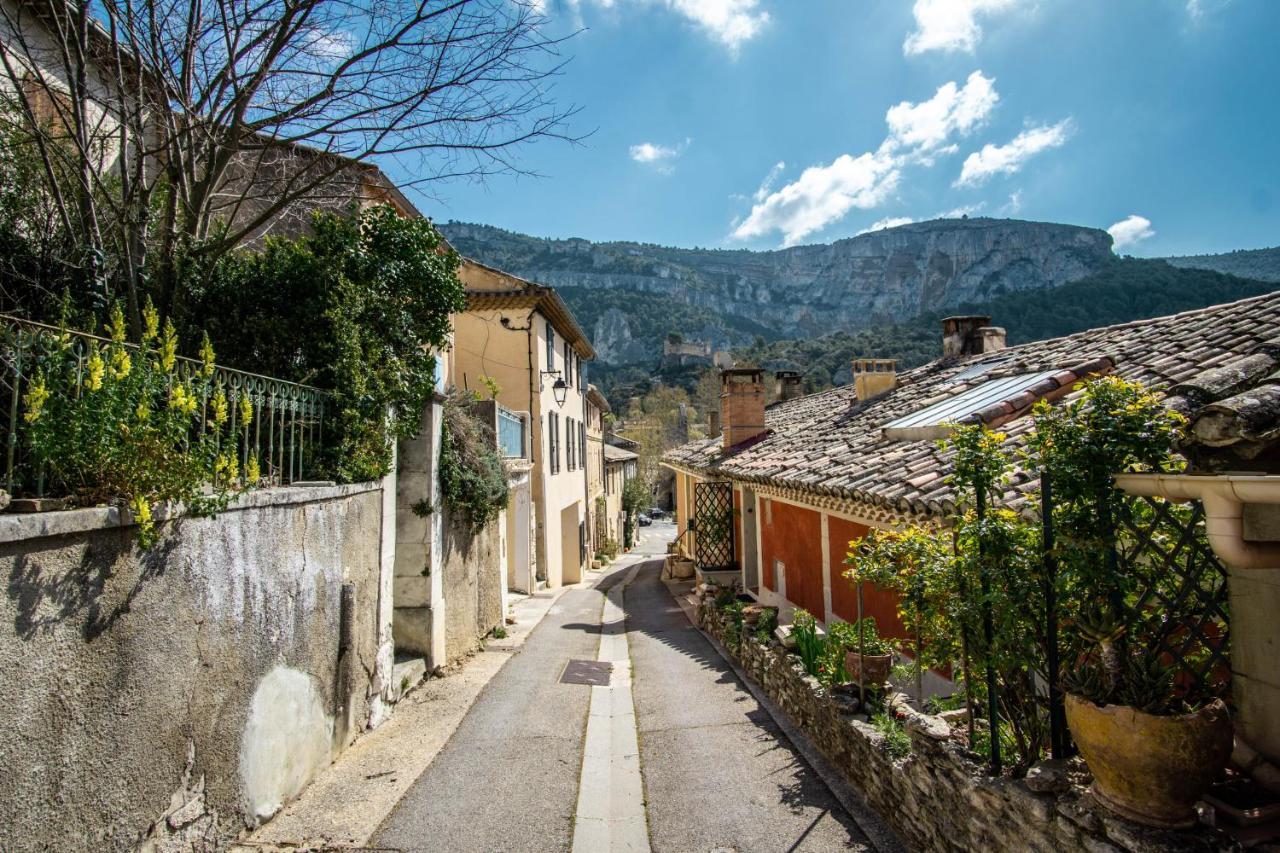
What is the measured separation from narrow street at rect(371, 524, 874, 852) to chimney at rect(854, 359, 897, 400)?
7.92 m

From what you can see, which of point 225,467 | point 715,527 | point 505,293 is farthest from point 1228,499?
point 505,293

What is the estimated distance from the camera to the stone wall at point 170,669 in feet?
9.77

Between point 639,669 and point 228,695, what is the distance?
6.61m

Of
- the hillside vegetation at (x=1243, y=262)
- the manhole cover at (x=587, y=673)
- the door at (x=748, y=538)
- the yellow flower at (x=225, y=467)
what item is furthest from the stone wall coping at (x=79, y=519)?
the hillside vegetation at (x=1243, y=262)

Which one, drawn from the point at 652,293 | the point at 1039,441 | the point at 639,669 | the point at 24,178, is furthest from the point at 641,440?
the point at 652,293

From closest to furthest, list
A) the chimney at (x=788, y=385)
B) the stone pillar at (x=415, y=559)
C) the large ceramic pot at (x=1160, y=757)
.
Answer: the large ceramic pot at (x=1160, y=757) < the stone pillar at (x=415, y=559) < the chimney at (x=788, y=385)

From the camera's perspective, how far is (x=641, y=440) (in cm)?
5419

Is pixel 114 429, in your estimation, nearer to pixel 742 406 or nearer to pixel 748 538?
pixel 748 538

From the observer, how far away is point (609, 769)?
20.4 feet

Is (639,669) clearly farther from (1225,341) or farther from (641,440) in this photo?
(641,440)

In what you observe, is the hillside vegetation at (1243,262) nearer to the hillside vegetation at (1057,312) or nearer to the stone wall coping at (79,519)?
the hillside vegetation at (1057,312)

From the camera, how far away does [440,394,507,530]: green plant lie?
926 centimetres

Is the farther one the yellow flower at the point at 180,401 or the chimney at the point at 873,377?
the chimney at the point at 873,377

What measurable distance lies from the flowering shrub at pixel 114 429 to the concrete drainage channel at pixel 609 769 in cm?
366
